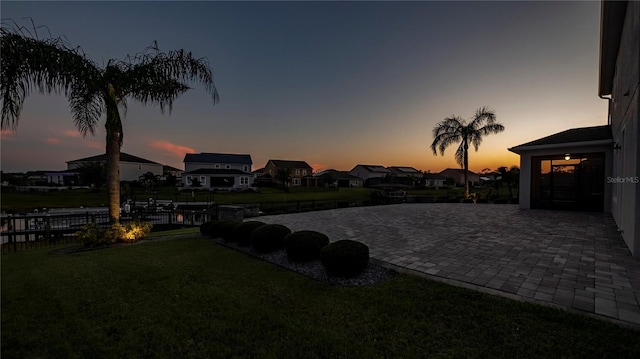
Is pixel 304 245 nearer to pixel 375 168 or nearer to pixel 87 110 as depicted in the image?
pixel 87 110

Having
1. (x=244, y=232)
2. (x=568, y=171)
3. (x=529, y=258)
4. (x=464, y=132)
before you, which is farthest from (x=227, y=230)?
(x=464, y=132)

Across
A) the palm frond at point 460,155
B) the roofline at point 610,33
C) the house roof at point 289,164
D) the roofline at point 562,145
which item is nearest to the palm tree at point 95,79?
the roofline at point 610,33

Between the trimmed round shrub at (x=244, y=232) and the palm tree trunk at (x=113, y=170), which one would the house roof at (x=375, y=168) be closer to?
the trimmed round shrub at (x=244, y=232)

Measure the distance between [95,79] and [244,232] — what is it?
5.95 m

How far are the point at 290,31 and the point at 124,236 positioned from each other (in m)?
11.8

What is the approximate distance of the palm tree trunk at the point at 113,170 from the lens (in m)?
7.42

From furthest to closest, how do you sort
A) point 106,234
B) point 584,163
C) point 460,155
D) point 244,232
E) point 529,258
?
point 460,155, point 584,163, point 106,234, point 244,232, point 529,258

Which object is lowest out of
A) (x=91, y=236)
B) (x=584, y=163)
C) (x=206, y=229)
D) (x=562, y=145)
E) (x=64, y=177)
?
(x=206, y=229)

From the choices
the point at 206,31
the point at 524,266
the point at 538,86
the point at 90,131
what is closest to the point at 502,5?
the point at 538,86

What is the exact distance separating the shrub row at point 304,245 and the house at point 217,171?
32705 millimetres

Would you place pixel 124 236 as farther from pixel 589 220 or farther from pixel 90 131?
pixel 589 220

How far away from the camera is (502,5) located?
34.2 feet

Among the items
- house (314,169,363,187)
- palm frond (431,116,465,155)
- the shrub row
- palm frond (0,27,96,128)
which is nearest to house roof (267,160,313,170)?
house (314,169,363,187)

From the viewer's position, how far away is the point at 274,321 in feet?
10.1
